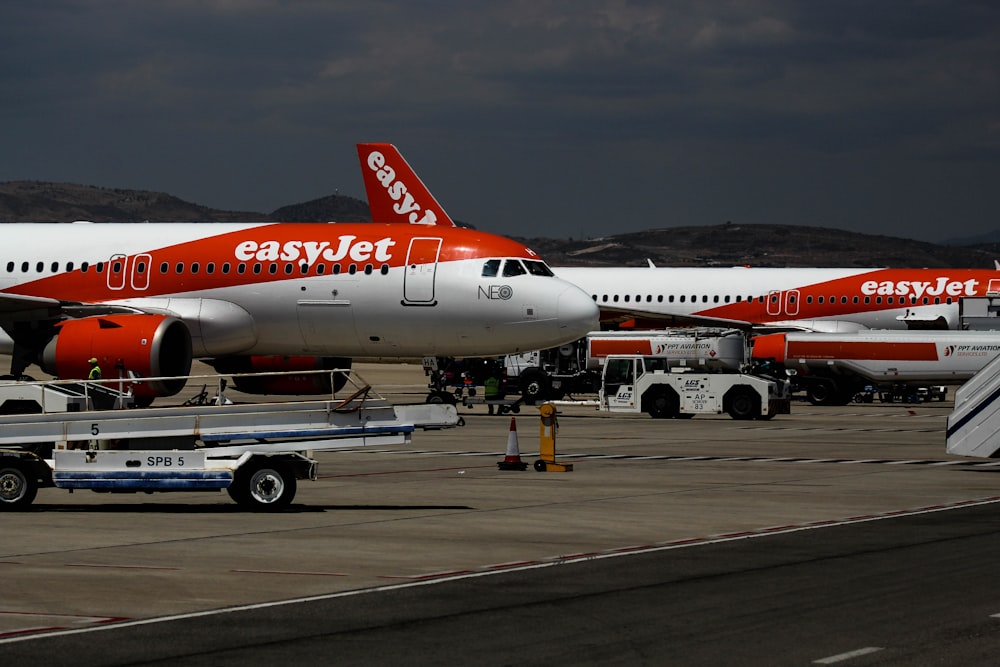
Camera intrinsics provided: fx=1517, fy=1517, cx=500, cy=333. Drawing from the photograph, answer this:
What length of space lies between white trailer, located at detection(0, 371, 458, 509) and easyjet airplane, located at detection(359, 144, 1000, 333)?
42.2 m

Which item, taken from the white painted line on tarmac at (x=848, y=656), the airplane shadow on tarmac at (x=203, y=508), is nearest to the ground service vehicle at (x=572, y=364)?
the airplane shadow on tarmac at (x=203, y=508)

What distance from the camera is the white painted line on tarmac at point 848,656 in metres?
10.6

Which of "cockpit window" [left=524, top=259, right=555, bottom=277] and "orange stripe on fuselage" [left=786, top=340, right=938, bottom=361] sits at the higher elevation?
"cockpit window" [left=524, top=259, right=555, bottom=277]

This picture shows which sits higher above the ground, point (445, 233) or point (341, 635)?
point (445, 233)

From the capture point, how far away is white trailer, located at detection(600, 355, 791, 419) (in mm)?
43938

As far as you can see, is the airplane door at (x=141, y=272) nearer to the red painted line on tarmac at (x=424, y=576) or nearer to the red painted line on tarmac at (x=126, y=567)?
the red painted line on tarmac at (x=126, y=567)

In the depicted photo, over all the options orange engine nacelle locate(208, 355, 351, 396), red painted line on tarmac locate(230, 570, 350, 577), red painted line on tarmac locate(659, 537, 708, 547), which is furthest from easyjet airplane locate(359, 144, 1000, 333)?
red painted line on tarmac locate(230, 570, 350, 577)

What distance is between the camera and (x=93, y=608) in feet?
41.8

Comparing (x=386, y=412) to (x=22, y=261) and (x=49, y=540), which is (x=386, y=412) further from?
(x=22, y=261)

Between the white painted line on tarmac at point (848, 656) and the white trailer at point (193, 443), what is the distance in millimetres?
10328

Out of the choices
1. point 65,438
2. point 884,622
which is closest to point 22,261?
point 65,438

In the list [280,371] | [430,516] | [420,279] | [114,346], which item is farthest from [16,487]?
[280,371]

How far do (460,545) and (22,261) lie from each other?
90.5ft

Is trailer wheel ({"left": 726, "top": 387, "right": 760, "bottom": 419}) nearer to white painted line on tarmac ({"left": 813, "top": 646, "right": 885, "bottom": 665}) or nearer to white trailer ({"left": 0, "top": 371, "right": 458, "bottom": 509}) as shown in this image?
white trailer ({"left": 0, "top": 371, "right": 458, "bottom": 509})
